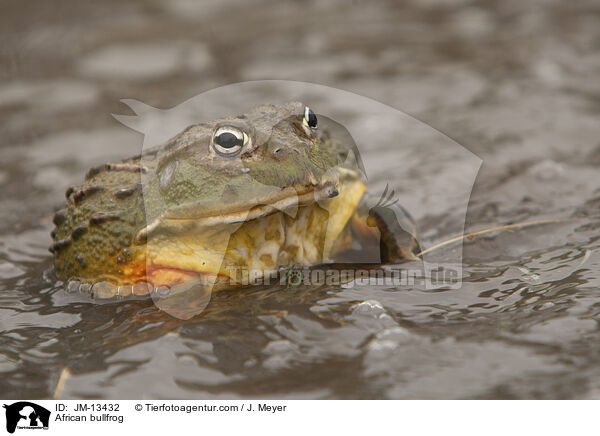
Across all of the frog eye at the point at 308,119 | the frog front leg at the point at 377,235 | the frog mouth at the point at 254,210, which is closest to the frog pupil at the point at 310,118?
the frog eye at the point at 308,119

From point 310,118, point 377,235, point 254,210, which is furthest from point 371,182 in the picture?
point 254,210

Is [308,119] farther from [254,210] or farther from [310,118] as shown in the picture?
[254,210]

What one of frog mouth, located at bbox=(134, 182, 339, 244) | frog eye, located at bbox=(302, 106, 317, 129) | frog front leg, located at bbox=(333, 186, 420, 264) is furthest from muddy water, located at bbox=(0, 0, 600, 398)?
frog eye, located at bbox=(302, 106, 317, 129)

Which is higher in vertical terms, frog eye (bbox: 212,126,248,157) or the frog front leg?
frog eye (bbox: 212,126,248,157)

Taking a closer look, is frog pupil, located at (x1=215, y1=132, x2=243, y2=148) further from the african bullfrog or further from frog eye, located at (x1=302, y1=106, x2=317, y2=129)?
frog eye, located at (x1=302, y1=106, x2=317, y2=129)

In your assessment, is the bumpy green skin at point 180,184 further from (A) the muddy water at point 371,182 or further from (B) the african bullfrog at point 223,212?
(A) the muddy water at point 371,182

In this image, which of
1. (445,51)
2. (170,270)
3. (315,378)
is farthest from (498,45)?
(315,378)
